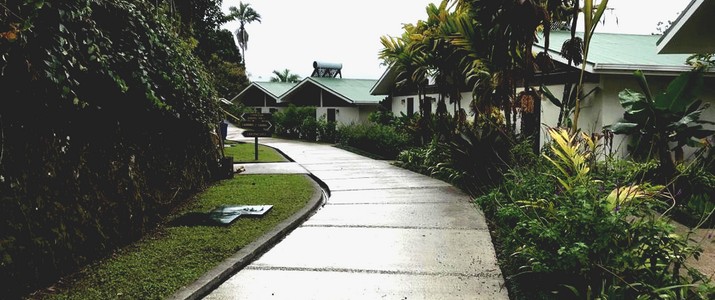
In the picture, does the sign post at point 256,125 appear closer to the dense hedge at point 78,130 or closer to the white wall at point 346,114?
the dense hedge at point 78,130

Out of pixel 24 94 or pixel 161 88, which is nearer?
pixel 24 94

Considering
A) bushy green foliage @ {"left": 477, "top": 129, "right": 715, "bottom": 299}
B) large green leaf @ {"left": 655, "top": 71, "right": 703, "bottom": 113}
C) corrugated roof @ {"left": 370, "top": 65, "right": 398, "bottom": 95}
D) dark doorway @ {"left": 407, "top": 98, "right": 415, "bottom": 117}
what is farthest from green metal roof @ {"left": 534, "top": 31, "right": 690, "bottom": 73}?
corrugated roof @ {"left": 370, "top": 65, "right": 398, "bottom": 95}

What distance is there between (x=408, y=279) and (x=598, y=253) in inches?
62.5

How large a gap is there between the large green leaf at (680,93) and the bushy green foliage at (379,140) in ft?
30.3

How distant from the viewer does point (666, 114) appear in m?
6.62

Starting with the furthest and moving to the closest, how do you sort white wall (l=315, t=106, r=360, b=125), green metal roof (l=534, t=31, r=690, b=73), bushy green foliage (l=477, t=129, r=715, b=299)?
1. white wall (l=315, t=106, r=360, b=125)
2. green metal roof (l=534, t=31, r=690, b=73)
3. bushy green foliage (l=477, t=129, r=715, b=299)

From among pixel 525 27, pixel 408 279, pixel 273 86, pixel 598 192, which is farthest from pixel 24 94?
pixel 273 86

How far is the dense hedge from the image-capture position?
346 centimetres

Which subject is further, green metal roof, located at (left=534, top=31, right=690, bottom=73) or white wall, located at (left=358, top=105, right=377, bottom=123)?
white wall, located at (left=358, top=105, right=377, bottom=123)

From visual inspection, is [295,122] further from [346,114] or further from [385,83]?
[385,83]

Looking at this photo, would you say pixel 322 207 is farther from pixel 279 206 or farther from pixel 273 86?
pixel 273 86

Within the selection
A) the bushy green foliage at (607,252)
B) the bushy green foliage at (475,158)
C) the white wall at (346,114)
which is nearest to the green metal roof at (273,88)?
the white wall at (346,114)

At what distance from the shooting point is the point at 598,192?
153 inches

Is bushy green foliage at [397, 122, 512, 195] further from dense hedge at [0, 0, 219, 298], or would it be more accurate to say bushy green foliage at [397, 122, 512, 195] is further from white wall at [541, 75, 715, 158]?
dense hedge at [0, 0, 219, 298]
